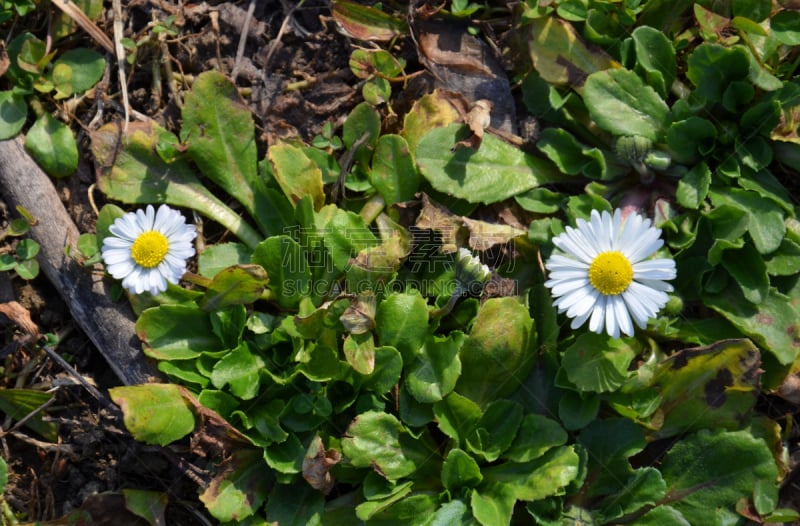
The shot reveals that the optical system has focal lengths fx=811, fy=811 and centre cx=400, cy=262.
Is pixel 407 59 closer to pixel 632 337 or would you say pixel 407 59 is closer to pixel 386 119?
pixel 386 119

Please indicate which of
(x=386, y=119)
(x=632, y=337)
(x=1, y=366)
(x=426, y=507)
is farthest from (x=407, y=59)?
(x=1, y=366)

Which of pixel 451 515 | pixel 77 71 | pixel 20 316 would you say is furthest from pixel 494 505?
pixel 77 71

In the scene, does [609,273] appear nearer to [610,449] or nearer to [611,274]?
[611,274]

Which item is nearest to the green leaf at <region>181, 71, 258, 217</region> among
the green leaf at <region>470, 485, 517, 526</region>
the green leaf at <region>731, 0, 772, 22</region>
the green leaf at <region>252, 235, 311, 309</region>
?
the green leaf at <region>252, 235, 311, 309</region>

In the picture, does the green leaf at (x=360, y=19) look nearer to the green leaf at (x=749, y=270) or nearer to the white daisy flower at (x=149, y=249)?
the white daisy flower at (x=149, y=249)

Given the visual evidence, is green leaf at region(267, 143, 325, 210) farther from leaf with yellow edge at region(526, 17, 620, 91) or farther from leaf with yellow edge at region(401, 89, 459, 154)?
leaf with yellow edge at region(526, 17, 620, 91)

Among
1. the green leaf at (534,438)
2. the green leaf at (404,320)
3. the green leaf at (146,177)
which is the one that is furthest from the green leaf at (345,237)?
the green leaf at (534,438)
